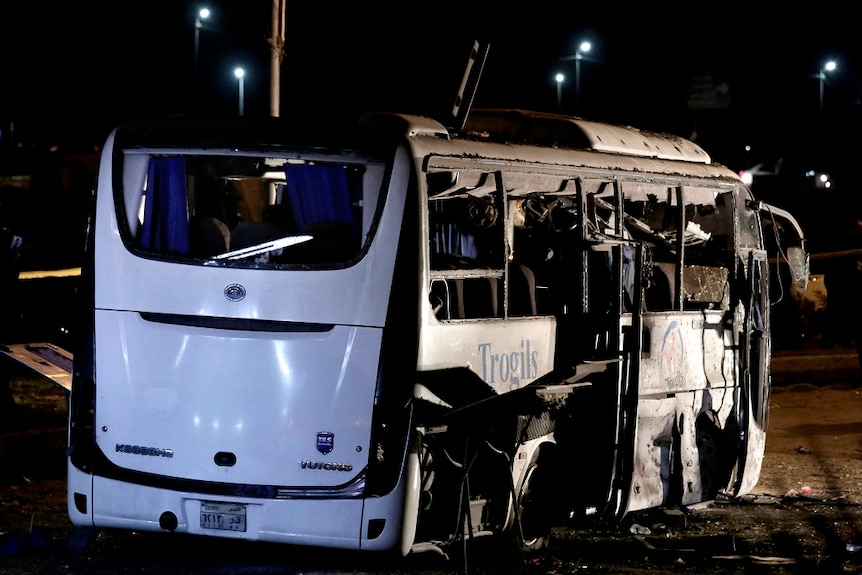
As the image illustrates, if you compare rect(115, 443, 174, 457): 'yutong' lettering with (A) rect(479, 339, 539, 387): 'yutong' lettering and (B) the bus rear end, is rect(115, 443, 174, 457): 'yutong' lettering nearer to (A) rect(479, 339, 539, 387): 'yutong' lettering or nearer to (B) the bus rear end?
(B) the bus rear end

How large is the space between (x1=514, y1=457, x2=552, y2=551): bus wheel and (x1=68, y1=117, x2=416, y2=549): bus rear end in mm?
1558

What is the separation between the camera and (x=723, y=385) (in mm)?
9906

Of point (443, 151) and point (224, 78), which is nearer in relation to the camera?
point (443, 151)

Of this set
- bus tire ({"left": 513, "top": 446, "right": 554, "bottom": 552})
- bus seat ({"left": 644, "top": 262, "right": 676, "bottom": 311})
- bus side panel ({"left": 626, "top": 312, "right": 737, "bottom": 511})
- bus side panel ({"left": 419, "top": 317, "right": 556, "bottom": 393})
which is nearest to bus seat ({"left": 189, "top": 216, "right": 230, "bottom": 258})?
bus side panel ({"left": 419, "top": 317, "right": 556, "bottom": 393})

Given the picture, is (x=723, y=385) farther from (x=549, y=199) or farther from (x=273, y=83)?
(x=273, y=83)

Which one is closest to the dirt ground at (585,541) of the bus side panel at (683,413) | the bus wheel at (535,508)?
the bus wheel at (535,508)

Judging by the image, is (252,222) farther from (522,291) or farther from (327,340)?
(522,291)

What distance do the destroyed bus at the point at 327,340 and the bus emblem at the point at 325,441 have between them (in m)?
0.01

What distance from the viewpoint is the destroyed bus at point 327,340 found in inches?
272

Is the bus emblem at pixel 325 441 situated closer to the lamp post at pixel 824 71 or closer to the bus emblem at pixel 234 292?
the bus emblem at pixel 234 292

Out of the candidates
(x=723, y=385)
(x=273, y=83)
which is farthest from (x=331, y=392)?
(x=273, y=83)

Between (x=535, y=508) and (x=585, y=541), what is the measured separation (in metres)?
0.69

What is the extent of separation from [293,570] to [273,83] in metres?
7.00

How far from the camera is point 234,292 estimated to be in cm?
698
